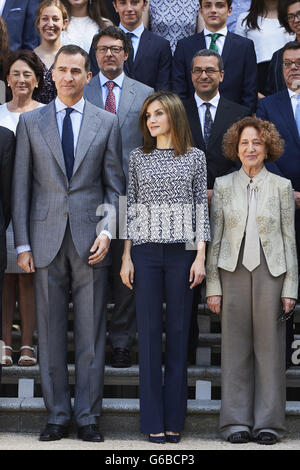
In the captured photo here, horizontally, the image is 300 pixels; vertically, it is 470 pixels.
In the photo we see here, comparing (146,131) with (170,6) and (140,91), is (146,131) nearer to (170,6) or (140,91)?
(140,91)

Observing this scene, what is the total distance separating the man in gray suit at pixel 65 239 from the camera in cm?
488

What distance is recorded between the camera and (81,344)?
4.92 m

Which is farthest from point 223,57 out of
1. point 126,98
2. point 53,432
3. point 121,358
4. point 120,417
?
point 53,432

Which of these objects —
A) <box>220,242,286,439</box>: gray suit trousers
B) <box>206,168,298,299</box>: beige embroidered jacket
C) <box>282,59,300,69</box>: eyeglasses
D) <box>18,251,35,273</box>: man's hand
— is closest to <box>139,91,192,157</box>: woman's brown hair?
<box>206,168,298,299</box>: beige embroidered jacket

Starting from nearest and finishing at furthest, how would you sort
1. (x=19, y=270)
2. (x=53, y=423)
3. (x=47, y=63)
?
(x=53, y=423), (x=19, y=270), (x=47, y=63)

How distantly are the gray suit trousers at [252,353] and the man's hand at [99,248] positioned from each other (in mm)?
669

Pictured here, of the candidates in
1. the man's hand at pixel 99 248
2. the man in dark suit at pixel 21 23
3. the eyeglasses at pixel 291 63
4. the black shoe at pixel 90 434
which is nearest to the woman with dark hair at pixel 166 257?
the man's hand at pixel 99 248

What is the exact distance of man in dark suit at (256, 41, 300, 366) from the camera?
5605 millimetres

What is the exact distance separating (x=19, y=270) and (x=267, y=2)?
10.0ft

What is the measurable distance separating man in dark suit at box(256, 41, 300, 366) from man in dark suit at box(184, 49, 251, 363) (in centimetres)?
21

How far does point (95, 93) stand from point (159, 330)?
162 centimetres

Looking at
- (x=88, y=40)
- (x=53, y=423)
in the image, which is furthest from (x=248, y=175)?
(x=88, y=40)

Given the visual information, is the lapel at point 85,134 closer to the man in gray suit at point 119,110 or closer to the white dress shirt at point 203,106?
the man in gray suit at point 119,110

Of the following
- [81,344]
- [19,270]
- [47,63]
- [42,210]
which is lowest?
[81,344]
